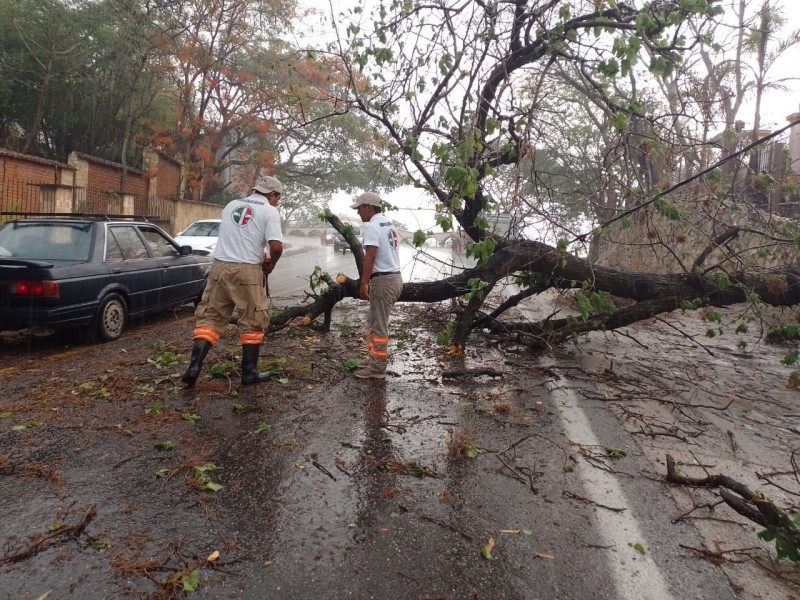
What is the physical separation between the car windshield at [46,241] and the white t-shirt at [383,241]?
3.46 meters

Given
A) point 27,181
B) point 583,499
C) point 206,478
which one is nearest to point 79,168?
point 27,181

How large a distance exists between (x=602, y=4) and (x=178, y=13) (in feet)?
58.2

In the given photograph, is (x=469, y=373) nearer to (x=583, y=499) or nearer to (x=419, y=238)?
(x=419, y=238)

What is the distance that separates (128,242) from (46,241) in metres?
0.94

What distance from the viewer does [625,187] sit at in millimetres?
5664

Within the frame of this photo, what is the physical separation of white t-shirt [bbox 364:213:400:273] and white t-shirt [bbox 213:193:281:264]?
0.84 meters

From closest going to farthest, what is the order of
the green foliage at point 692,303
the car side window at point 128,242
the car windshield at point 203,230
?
the green foliage at point 692,303 < the car side window at point 128,242 < the car windshield at point 203,230

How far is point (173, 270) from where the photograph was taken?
7.79 m

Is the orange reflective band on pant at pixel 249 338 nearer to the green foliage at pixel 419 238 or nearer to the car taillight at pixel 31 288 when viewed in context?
the green foliage at pixel 419 238

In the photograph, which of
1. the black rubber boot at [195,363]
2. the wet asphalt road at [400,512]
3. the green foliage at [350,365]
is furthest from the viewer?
the green foliage at [350,365]

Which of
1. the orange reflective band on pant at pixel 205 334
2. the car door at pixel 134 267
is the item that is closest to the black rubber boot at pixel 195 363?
the orange reflective band on pant at pixel 205 334

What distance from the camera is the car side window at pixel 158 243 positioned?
7.61 meters

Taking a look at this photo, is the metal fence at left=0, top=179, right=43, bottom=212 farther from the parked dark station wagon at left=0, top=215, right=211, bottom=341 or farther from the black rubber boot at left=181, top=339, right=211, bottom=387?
the black rubber boot at left=181, top=339, right=211, bottom=387

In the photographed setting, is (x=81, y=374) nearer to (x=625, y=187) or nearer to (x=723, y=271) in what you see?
(x=625, y=187)
